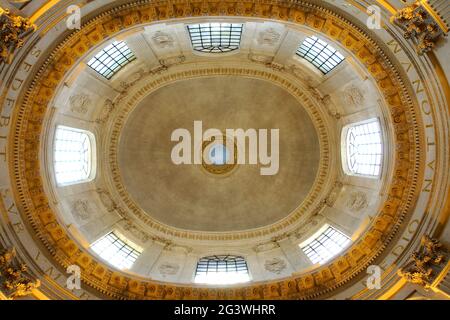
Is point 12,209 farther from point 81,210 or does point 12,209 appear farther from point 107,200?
point 107,200

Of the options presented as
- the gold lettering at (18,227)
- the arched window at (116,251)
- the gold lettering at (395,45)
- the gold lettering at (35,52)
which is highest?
the gold lettering at (395,45)

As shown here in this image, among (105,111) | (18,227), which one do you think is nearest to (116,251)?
(18,227)

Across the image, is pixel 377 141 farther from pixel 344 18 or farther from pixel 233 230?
pixel 233 230

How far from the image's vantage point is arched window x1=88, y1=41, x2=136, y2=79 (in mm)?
21141

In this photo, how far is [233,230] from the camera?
1076 inches

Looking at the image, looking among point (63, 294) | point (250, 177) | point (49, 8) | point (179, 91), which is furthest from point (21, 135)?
point (250, 177)

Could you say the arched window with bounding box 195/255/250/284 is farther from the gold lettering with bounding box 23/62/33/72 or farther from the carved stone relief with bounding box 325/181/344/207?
the gold lettering with bounding box 23/62/33/72

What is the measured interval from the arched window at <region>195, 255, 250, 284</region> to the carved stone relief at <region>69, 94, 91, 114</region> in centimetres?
1114

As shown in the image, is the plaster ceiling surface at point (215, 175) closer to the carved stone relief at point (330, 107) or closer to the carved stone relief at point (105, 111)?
the carved stone relief at point (105, 111)

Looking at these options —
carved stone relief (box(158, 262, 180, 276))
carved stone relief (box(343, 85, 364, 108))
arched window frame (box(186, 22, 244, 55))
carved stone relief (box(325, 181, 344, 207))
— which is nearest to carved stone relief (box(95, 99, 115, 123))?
arched window frame (box(186, 22, 244, 55))

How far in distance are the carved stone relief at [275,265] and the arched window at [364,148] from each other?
21.3 ft

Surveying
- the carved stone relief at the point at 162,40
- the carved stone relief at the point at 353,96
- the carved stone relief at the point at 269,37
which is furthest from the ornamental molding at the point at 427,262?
the carved stone relief at the point at 162,40

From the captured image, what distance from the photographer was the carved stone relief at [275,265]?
22391 mm
